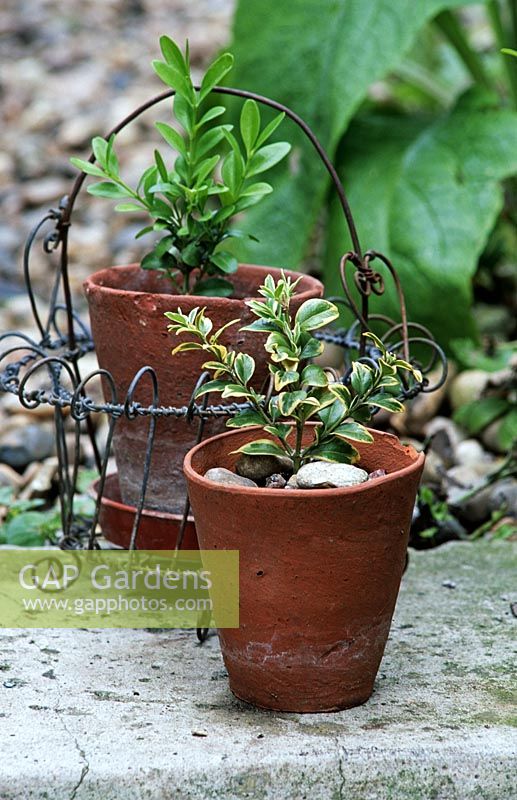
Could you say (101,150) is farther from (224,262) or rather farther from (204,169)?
(224,262)

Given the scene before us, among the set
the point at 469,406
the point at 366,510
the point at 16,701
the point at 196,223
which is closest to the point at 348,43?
the point at 469,406

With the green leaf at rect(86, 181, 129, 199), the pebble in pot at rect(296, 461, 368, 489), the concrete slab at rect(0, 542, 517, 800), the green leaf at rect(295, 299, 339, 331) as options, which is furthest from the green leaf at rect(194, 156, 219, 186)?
the concrete slab at rect(0, 542, 517, 800)

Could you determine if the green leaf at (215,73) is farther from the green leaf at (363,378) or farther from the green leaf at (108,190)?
the green leaf at (363,378)

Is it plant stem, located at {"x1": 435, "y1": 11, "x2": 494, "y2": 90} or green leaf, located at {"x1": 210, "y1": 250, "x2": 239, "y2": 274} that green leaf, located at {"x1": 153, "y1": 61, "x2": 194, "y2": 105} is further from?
plant stem, located at {"x1": 435, "y1": 11, "x2": 494, "y2": 90}

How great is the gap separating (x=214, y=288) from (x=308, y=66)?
131 centimetres

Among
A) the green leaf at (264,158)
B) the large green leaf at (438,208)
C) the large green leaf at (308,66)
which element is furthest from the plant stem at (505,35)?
the green leaf at (264,158)

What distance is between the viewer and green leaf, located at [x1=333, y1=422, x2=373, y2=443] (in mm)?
1497

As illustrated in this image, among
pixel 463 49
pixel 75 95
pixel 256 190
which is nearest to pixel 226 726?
pixel 256 190

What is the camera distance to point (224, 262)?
6.11ft

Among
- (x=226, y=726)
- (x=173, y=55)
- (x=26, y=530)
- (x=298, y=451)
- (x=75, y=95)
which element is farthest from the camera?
(x=75, y=95)

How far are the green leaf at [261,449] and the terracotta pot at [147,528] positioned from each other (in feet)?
1.05

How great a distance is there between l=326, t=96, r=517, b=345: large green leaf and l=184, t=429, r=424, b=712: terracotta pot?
1.39 m

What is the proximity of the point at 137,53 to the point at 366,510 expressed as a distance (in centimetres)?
477

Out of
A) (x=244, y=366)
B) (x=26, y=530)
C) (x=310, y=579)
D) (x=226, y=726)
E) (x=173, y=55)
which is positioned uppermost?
(x=173, y=55)
